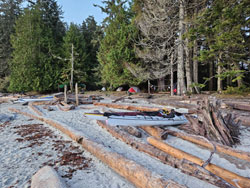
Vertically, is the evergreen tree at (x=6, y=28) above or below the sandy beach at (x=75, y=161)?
above

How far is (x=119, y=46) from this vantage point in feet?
65.6

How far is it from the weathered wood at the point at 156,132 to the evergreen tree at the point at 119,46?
15.0 m

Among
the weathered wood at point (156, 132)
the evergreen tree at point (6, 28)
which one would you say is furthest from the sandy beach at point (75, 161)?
the evergreen tree at point (6, 28)

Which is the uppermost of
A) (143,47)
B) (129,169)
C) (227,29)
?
(143,47)

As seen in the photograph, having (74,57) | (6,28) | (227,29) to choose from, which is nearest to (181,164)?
(227,29)

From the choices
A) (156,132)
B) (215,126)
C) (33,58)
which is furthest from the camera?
(33,58)

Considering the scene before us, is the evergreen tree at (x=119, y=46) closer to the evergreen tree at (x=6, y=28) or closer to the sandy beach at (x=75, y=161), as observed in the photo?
the sandy beach at (x=75, y=161)

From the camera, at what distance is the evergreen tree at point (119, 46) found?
778 inches

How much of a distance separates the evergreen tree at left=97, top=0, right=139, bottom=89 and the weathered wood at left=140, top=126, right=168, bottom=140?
49.2 ft

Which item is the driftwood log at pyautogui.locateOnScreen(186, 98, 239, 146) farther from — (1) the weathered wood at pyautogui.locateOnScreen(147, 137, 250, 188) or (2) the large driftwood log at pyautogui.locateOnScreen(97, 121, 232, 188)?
(2) the large driftwood log at pyautogui.locateOnScreen(97, 121, 232, 188)

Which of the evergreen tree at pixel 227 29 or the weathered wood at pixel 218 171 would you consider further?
the evergreen tree at pixel 227 29

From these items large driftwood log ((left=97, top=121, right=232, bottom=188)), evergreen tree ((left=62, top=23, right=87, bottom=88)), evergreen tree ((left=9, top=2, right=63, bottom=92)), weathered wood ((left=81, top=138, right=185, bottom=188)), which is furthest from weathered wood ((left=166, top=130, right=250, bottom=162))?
evergreen tree ((left=9, top=2, right=63, bottom=92))

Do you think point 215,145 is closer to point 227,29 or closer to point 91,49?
point 227,29

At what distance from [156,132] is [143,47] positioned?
16245 mm
